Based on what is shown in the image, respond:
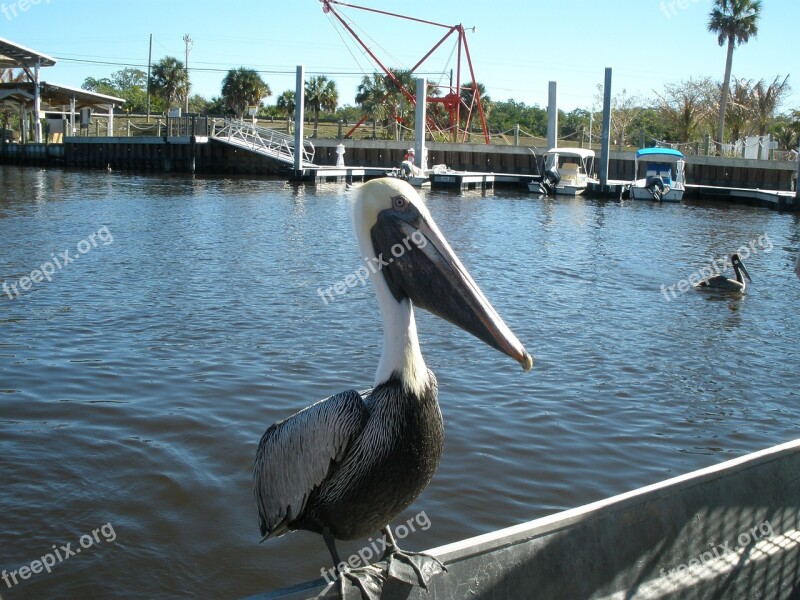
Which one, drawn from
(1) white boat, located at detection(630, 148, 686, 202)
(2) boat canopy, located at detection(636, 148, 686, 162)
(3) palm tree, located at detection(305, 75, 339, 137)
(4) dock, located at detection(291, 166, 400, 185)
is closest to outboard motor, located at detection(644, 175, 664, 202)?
(1) white boat, located at detection(630, 148, 686, 202)

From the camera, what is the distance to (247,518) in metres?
5.32

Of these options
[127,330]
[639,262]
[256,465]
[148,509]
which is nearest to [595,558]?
[256,465]

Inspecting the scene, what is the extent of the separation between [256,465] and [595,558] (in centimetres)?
141

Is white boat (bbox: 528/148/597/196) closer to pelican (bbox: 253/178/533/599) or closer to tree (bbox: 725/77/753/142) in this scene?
tree (bbox: 725/77/753/142)

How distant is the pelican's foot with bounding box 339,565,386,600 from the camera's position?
2762 mm

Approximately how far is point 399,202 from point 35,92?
160ft

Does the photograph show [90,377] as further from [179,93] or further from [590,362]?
[179,93]

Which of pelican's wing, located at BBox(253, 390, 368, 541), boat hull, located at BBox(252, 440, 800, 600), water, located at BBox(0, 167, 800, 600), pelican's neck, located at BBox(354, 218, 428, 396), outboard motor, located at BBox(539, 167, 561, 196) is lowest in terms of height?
water, located at BBox(0, 167, 800, 600)

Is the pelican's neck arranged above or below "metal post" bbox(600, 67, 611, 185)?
below

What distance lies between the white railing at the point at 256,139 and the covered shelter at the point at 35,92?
993cm

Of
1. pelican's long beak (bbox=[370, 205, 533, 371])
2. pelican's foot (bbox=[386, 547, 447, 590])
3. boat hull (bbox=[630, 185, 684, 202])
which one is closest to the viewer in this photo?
pelican's foot (bbox=[386, 547, 447, 590])

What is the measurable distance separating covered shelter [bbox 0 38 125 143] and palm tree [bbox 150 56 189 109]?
9345 millimetres

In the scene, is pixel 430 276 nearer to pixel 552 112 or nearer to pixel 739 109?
pixel 552 112

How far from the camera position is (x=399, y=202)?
3.24m
